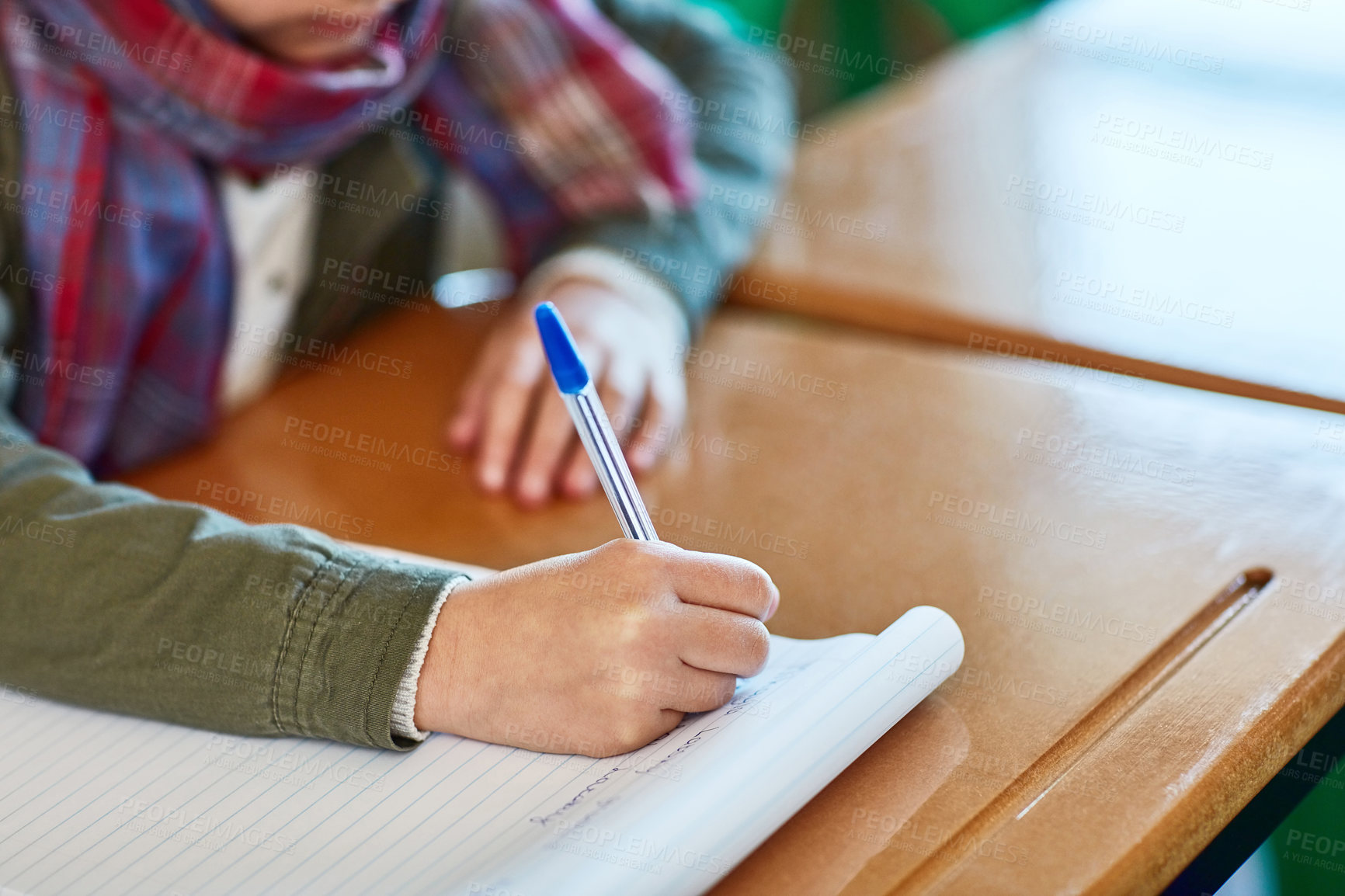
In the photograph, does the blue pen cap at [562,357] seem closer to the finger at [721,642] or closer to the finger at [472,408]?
the finger at [721,642]

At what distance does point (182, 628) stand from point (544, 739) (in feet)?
0.54

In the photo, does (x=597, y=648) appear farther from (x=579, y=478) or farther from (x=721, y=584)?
(x=579, y=478)

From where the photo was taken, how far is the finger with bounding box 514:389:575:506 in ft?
2.23

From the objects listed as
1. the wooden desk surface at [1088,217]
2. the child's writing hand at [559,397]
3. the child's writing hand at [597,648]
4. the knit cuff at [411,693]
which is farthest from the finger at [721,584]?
the wooden desk surface at [1088,217]

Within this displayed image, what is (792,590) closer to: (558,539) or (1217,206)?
(558,539)

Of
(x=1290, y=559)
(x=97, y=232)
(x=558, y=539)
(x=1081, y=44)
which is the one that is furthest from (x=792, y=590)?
(x=1081, y=44)

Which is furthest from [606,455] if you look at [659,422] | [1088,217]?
[1088,217]

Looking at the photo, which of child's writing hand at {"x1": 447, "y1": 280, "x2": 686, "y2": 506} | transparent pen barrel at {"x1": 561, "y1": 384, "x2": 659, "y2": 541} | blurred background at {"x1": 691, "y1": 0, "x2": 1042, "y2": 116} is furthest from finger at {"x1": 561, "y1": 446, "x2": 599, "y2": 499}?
blurred background at {"x1": 691, "y1": 0, "x2": 1042, "y2": 116}

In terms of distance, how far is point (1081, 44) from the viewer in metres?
1.31

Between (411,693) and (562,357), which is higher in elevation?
(562,357)

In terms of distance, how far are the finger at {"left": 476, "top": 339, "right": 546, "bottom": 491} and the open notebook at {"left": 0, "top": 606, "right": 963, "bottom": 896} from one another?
239 millimetres

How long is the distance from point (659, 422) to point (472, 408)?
12 centimetres

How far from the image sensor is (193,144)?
0.77 meters

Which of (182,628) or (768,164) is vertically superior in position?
(768,164)
